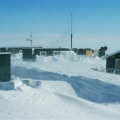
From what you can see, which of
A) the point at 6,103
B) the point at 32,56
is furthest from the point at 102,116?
the point at 32,56

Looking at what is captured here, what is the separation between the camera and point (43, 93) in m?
12.2

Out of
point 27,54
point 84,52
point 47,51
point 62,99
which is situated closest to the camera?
point 62,99

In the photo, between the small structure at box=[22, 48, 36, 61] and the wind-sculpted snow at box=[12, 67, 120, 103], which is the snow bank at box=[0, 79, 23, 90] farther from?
the small structure at box=[22, 48, 36, 61]

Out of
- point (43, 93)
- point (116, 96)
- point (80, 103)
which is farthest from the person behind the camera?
point (116, 96)

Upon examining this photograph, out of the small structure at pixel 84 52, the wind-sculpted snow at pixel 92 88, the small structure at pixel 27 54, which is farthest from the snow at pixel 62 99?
the small structure at pixel 84 52

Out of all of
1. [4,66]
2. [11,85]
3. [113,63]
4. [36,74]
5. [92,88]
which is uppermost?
[4,66]

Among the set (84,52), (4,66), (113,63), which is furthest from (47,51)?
(4,66)

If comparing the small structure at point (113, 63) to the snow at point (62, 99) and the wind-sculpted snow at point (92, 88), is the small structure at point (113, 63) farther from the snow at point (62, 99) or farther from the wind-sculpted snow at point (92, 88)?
the wind-sculpted snow at point (92, 88)

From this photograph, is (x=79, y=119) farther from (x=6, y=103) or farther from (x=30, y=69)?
(x=30, y=69)

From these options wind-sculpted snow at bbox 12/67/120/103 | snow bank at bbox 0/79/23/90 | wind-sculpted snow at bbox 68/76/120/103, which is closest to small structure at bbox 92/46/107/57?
wind-sculpted snow at bbox 12/67/120/103

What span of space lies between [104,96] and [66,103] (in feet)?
9.66

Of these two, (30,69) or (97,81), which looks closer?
(97,81)

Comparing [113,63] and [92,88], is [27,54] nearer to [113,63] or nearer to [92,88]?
[113,63]

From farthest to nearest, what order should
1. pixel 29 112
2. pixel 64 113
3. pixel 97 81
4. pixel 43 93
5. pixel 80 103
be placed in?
pixel 97 81, pixel 43 93, pixel 80 103, pixel 64 113, pixel 29 112
